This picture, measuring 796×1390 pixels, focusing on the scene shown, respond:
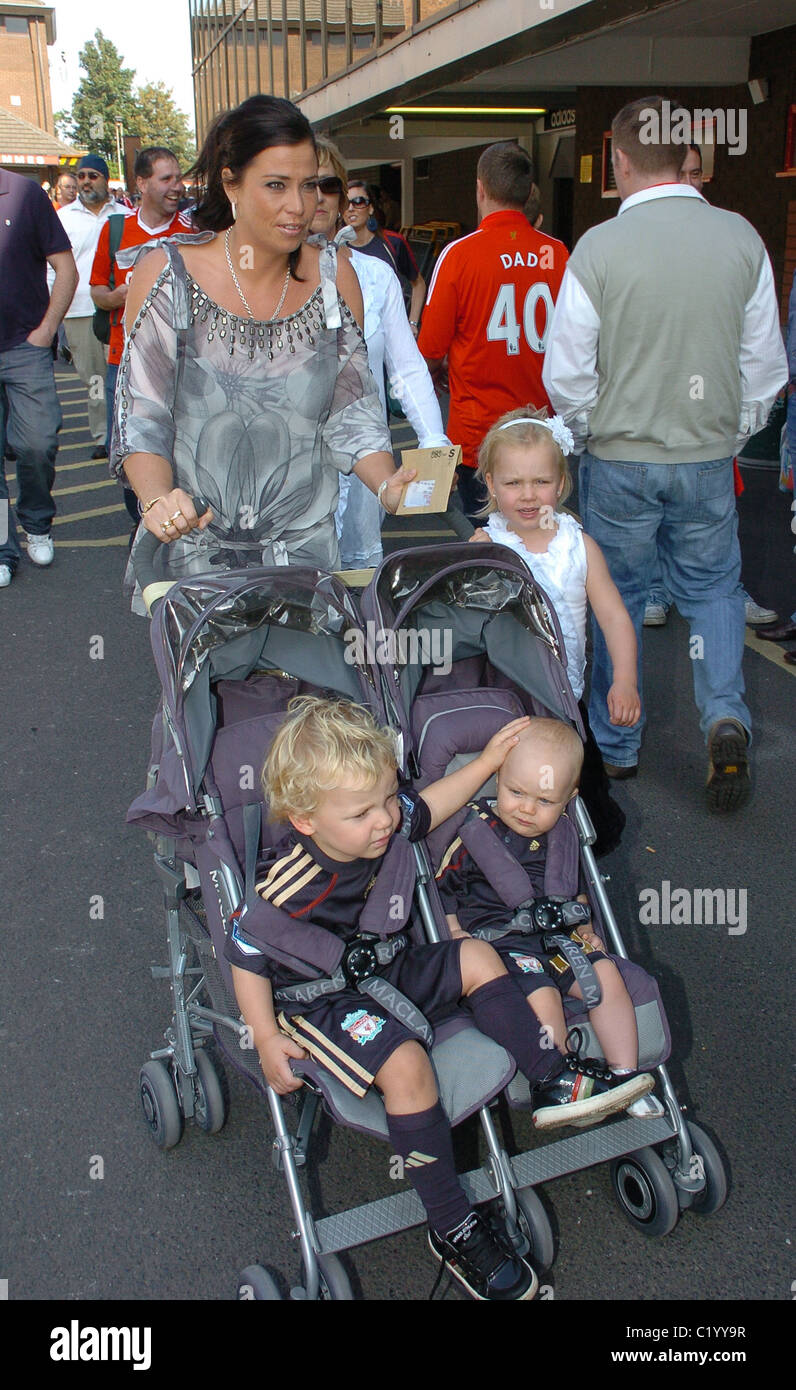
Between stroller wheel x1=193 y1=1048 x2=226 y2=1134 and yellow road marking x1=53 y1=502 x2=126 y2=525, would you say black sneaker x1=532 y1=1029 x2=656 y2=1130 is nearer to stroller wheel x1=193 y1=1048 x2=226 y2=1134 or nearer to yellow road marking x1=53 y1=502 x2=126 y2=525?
stroller wheel x1=193 y1=1048 x2=226 y2=1134

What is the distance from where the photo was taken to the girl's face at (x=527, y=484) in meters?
3.40

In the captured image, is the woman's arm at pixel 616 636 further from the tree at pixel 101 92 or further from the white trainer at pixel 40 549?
the tree at pixel 101 92

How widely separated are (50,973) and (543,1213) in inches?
68.9

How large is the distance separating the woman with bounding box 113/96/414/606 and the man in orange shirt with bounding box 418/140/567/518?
207 centimetres

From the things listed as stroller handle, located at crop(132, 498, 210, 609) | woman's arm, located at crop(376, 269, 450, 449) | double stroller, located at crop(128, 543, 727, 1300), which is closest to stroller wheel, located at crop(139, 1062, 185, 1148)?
double stroller, located at crop(128, 543, 727, 1300)

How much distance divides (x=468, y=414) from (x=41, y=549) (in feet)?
10.9

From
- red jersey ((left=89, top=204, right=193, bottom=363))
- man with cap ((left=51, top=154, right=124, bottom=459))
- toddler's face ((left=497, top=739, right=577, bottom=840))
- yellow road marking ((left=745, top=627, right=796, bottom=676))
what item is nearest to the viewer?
toddler's face ((left=497, top=739, right=577, bottom=840))

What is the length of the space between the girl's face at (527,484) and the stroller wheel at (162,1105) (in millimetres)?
1832

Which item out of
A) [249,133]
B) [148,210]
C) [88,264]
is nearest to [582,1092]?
[249,133]

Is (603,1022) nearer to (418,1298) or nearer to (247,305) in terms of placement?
(418,1298)

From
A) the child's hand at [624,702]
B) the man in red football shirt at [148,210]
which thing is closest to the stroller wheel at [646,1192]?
the child's hand at [624,702]

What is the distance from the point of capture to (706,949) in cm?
364

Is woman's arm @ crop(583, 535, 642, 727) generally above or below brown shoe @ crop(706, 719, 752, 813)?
above

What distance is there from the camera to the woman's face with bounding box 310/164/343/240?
459cm
